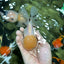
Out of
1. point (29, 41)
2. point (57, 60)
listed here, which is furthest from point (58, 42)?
point (29, 41)

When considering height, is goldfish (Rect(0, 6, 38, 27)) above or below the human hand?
above

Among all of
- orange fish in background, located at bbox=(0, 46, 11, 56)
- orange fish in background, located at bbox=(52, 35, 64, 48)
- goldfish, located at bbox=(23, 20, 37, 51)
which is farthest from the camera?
orange fish in background, located at bbox=(52, 35, 64, 48)

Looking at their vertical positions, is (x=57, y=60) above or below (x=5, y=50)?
below

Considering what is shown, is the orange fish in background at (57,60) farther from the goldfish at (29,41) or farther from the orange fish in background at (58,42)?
the goldfish at (29,41)

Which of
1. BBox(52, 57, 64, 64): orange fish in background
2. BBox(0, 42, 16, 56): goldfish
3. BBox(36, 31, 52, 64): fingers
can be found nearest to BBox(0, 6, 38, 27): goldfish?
BBox(0, 42, 16, 56): goldfish

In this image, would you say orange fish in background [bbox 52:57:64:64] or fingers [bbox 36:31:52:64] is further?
orange fish in background [bbox 52:57:64:64]

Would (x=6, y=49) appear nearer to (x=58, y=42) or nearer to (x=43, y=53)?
(x=43, y=53)

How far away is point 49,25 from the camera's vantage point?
75.9 inches

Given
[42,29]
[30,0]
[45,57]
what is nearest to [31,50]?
[45,57]

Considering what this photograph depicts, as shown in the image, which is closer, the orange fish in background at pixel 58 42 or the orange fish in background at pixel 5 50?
the orange fish in background at pixel 5 50

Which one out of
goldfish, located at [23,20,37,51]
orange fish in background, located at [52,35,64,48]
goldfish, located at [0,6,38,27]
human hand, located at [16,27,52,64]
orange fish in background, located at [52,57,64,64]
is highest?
goldfish, located at [0,6,38,27]

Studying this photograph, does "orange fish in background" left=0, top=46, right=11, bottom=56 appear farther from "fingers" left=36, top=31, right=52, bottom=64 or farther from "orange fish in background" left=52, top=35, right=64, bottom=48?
"orange fish in background" left=52, top=35, right=64, bottom=48

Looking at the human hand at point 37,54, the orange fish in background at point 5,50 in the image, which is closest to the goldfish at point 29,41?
the human hand at point 37,54

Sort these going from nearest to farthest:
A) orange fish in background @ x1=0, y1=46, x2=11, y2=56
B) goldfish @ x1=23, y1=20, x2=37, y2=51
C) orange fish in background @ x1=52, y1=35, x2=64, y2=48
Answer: goldfish @ x1=23, y1=20, x2=37, y2=51 → orange fish in background @ x1=0, y1=46, x2=11, y2=56 → orange fish in background @ x1=52, y1=35, x2=64, y2=48
